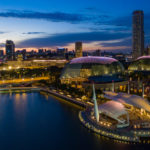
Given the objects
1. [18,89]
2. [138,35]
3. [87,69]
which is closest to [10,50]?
[138,35]

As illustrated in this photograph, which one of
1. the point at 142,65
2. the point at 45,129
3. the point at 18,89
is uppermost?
the point at 142,65

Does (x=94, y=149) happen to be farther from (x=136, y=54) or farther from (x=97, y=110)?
(x=136, y=54)

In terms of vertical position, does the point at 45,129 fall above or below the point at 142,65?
below

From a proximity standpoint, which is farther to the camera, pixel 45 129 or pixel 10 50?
pixel 10 50

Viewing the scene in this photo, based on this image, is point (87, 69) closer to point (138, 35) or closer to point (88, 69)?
point (88, 69)

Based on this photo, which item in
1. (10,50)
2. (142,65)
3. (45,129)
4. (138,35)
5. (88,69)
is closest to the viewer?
(45,129)

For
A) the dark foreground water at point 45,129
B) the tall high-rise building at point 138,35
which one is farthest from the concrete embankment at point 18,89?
the tall high-rise building at point 138,35

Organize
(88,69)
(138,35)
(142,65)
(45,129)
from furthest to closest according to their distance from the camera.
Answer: (138,35) < (142,65) < (88,69) < (45,129)
